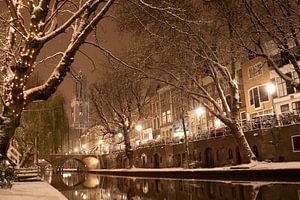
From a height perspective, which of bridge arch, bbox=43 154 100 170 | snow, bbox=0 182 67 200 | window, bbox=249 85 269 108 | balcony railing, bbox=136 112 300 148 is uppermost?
window, bbox=249 85 269 108

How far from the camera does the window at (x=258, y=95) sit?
37.6 meters

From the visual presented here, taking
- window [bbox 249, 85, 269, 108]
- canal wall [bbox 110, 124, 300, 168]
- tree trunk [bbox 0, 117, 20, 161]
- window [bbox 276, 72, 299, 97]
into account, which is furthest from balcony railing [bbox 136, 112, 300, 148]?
tree trunk [bbox 0, 117, 20, 161]

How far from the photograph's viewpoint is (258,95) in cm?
3847

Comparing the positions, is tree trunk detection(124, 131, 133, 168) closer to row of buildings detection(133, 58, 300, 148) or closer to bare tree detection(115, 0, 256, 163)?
row of buildings detection(133, 58, 300, 148)

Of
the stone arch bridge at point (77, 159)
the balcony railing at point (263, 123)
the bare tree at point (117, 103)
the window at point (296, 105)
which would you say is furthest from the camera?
the stone arch bridge at point (77, 159)

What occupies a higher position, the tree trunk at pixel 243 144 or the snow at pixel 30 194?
the tree trunk at pixel 243 144

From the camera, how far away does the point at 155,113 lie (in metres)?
67.8

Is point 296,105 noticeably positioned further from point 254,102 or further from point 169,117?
point 169,117

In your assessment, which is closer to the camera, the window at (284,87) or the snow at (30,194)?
the snow at (30,194)

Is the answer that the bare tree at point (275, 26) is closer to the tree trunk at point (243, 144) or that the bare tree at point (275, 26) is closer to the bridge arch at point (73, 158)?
the tree trunk at point (243, 144)

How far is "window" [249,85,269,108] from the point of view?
3759cm

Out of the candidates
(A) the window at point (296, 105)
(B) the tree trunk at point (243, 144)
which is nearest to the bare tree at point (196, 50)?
(B) the tree trunk at point (243, 144)

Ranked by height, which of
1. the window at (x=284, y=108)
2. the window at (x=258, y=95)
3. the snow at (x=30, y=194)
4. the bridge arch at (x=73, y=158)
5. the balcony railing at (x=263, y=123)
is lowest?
the snow at (x=30, y=194)

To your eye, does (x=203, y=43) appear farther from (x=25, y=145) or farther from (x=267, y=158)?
(x=25, y=145)
